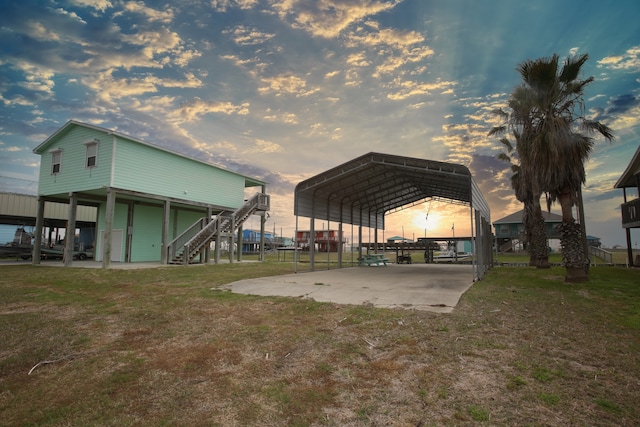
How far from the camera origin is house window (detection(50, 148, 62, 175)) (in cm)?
2098

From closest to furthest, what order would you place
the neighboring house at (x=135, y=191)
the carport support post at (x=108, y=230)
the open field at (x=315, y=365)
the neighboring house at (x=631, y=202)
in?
the open field at (x=315, y=365) < the carport support post at (x=108, y=230) < the neighboring house at (x=135, y=191) < the neighboring house at (x=631, y=202)

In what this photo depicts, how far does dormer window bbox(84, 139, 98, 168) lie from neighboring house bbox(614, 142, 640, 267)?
3097 cm

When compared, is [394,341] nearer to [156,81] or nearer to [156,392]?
[156,392]

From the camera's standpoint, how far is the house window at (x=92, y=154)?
62.4 ft

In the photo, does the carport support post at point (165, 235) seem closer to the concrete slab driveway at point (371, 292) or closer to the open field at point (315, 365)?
the concrete slab driveway at point (371, 292)

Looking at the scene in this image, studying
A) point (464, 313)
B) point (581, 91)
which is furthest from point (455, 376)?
point (581, 91)

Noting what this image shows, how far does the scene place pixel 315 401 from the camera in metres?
3.60

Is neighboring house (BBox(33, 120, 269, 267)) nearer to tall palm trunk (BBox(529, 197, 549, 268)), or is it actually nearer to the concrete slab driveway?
the concrete slab driveway

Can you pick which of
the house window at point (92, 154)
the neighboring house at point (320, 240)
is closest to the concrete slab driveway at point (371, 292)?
the house window at point (92, 154)

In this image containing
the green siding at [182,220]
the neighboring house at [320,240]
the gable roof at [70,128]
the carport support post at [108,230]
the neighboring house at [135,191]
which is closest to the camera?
the carport support post at [108,230]

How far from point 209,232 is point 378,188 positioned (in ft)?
38.9

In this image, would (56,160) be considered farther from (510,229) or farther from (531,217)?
(510,229)

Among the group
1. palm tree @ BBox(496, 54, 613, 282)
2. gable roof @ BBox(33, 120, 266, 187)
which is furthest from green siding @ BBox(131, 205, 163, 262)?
palm tree @ BBox(496, 54, 613, 282)

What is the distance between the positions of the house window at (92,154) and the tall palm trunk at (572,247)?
24.3 metres
